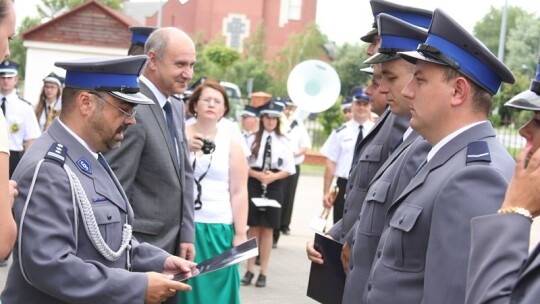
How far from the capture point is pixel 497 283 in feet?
7.36

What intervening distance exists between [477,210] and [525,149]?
751 mm

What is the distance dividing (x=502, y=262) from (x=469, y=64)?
1.15m

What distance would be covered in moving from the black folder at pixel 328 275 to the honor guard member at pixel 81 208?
115cm

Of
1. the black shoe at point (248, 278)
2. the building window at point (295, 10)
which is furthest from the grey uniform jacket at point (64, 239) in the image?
the building window at point (295, 10)

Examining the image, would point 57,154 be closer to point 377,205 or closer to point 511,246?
point 377,205

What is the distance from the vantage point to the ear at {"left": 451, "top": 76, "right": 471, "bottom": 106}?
3258 mm

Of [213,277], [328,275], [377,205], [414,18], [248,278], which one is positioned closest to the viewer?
[377,205]

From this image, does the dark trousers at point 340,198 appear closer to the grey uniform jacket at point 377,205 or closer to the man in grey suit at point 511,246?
the grey uniform jacket at point 377,205

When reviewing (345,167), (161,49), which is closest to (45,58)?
(345,167)

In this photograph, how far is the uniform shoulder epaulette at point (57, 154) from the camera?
11.5ft

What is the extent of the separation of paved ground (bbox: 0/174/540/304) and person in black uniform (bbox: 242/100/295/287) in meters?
0.30

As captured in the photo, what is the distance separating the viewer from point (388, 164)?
4.17 metres

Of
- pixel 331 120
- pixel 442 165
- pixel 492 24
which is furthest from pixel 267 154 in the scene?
pixel 492 24

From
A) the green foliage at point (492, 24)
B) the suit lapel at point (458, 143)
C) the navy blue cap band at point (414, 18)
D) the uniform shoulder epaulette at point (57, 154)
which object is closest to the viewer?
the suit lapel at point (458, 143)
